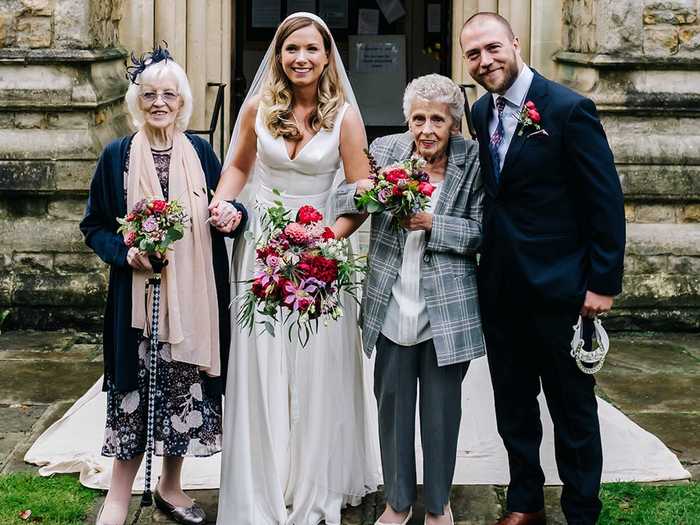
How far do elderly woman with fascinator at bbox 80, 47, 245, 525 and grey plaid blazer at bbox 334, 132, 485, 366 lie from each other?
601mm

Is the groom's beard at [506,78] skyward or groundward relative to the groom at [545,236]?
skyward

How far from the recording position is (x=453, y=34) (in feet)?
32.4

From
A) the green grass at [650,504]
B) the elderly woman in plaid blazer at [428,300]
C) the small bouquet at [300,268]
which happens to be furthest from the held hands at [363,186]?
the green grass at [650,504]

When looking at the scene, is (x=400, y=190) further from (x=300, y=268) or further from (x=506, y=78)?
(x=506, y=78)

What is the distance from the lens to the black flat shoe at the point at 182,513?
5152 millimetres

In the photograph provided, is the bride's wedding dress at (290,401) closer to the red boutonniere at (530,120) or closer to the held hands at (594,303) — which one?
the red boutonniere at (530,120)

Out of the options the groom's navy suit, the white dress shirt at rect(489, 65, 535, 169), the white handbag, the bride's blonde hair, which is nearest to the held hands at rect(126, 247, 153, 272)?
the bride's blonde hair

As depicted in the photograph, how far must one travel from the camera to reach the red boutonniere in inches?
181

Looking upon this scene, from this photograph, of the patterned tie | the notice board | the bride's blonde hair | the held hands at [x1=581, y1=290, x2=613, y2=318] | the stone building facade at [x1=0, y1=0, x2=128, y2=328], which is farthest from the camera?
the notice board

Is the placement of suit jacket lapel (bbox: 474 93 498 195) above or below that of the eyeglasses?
below

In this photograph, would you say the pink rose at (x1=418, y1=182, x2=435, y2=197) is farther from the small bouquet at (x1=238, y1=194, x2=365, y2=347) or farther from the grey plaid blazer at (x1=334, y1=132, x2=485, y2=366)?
the small bouquet at (x1=238, y1=194, x2=365, y2=347)

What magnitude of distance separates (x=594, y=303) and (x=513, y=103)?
81cm

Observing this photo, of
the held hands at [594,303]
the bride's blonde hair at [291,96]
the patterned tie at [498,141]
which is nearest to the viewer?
the held hands at [594,303]

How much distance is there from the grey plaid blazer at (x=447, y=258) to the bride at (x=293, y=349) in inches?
7.5
